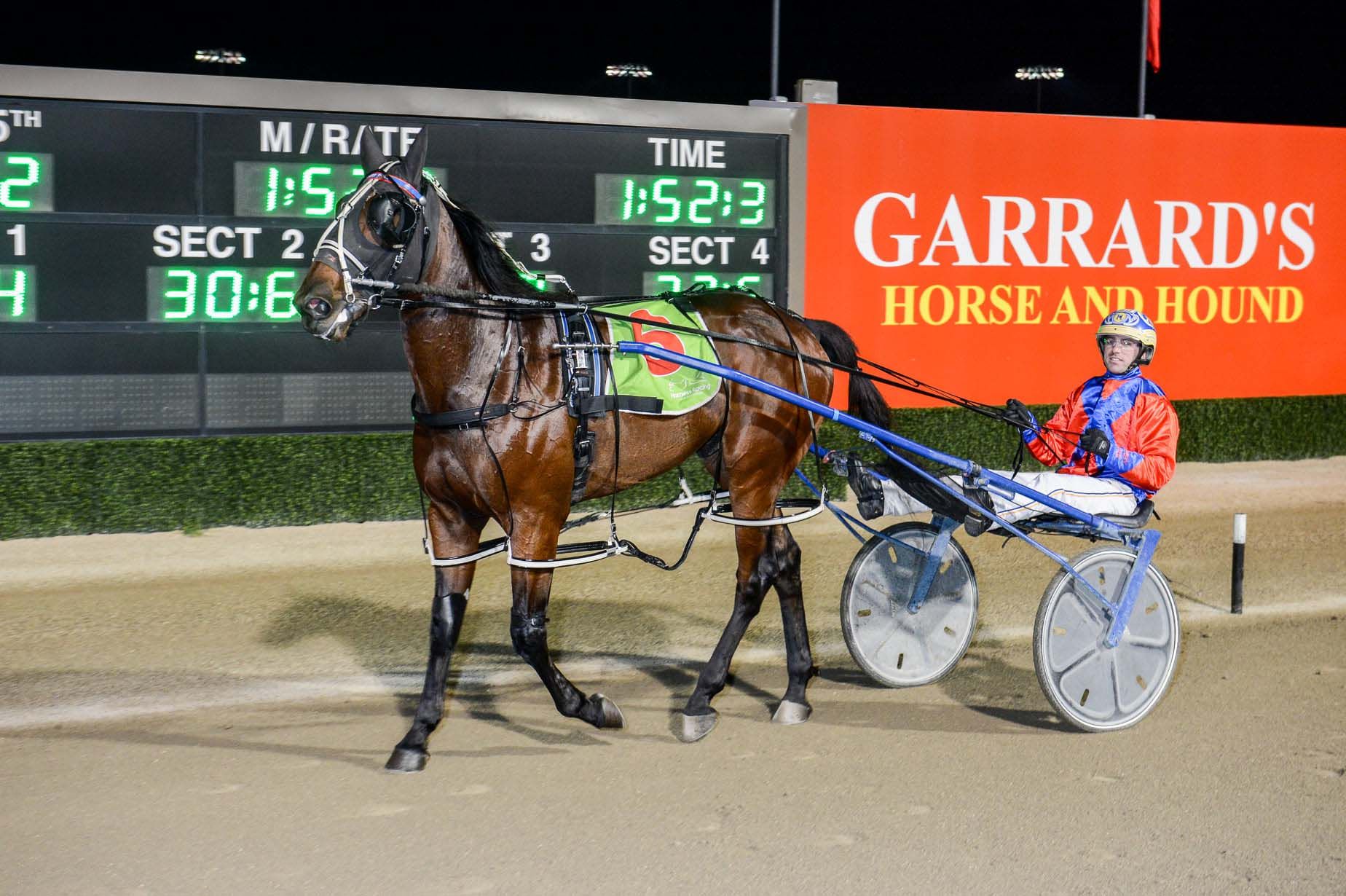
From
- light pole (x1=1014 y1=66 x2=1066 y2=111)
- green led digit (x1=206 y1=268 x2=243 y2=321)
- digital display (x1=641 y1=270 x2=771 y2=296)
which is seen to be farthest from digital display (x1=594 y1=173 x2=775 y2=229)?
light pole (x1=1014 y1=66 x2=1066 y2=111)

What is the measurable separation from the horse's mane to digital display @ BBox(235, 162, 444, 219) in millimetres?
3886

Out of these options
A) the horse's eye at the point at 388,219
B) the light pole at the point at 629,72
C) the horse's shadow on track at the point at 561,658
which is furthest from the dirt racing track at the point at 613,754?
the light pole at the point at 629,72

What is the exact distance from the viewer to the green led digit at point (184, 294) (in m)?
8.43

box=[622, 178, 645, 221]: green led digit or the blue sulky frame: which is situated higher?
box=[622, 178, 645, 221]: green led digit

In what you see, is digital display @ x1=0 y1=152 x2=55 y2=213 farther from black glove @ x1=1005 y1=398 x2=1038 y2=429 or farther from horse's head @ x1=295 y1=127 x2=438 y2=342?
black glove @ x1=1005 y1=398 x2=1038 y2=429

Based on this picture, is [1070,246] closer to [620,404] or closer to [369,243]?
[620,404]

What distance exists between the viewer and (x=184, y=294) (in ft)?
27.8

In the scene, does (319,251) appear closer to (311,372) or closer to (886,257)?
(311,372)

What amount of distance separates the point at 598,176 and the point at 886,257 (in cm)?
269

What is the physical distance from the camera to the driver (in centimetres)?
534

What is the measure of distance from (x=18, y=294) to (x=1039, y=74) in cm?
2432

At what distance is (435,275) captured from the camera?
4.77 meters

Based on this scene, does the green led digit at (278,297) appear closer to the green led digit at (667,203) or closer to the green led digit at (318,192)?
the green led digit at (318,192)

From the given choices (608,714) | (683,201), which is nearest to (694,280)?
(683,201)
